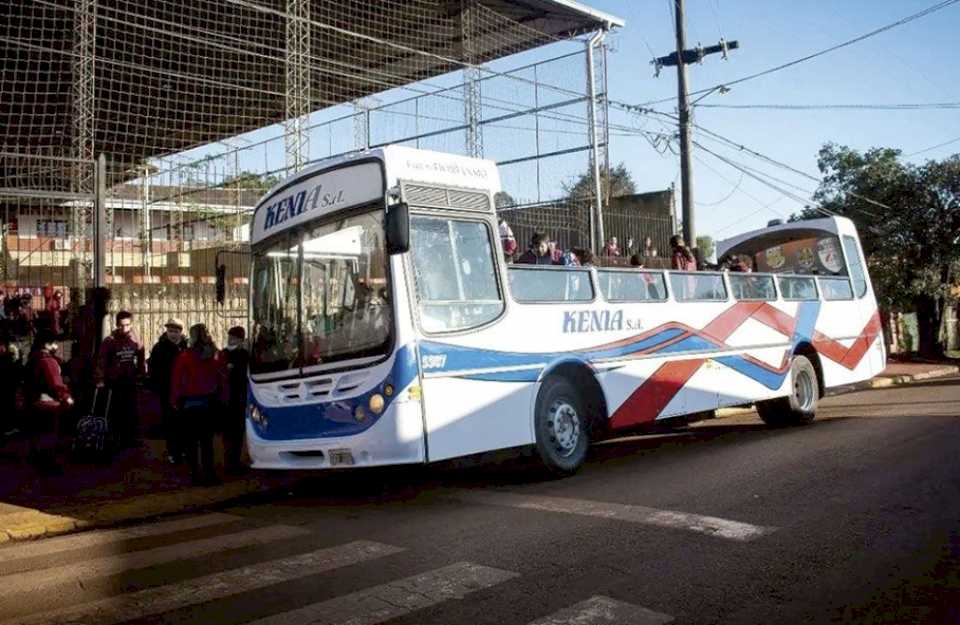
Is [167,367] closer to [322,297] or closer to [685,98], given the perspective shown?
[322,297]

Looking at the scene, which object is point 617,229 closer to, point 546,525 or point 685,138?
point 685,138

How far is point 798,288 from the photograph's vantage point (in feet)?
43.8

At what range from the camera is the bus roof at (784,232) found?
1452 cm

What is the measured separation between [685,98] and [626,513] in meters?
13.2

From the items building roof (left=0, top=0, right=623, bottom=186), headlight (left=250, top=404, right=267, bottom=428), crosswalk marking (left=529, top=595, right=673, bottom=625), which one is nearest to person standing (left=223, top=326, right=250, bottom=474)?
headlight (left=250, top=404, right=267, bottom=428)

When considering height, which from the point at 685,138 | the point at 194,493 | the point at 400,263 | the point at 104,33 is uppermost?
the point at 104,33

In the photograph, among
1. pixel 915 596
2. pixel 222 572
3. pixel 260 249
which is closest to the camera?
pixel 915 596

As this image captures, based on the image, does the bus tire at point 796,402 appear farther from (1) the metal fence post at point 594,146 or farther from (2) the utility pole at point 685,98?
(1) the metal fence post at point 594,146

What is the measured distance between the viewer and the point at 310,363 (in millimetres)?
7879

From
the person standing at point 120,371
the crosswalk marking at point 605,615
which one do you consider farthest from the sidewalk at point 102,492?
the crosswalk marking at point 605,615

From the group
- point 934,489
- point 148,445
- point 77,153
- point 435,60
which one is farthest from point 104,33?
point 934,489

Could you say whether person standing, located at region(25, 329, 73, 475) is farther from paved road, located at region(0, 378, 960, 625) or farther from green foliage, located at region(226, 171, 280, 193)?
green foliage, located at region(226, 171, 280, 193)

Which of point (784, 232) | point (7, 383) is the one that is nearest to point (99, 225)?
point (7, 383)

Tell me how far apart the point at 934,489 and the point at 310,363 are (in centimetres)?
558
